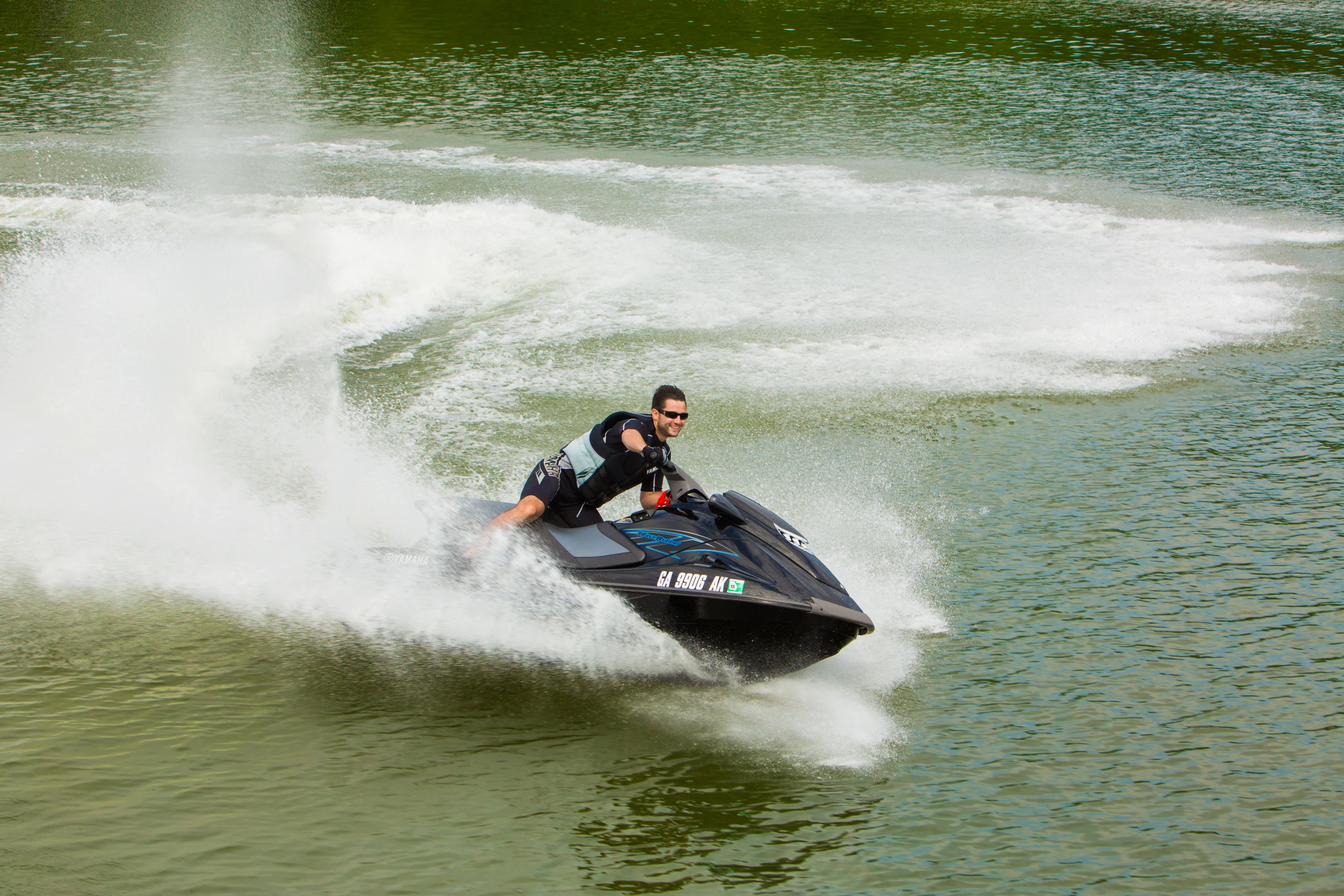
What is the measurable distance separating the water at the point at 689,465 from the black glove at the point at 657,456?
2.70 ft

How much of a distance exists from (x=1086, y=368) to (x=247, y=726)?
30.4 feet

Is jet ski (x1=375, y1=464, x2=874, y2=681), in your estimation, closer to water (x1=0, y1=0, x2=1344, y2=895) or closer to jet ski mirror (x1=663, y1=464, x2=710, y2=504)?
jet ski mirror (x1=663, y1=464, x2=710, y2=504)

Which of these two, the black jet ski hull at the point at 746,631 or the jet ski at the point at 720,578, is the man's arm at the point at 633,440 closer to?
the jet ski at the point at 720,578

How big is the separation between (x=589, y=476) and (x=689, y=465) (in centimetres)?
311

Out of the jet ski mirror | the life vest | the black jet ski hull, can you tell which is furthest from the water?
the jet ski mirror

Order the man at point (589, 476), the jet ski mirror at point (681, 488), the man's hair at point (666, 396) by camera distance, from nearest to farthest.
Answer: the man's hair at point (666, 396)
the man at point (589, 476)
the jet ski mirror at point (681, 488)

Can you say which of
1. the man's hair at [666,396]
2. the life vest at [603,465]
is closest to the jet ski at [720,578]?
the life vest at [603,465]

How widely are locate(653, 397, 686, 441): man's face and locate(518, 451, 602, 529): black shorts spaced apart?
63cm

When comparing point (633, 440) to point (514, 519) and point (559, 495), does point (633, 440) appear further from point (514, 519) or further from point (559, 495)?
point (514, 519)

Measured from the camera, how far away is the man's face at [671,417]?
671 cm

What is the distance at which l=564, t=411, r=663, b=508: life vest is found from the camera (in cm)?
696

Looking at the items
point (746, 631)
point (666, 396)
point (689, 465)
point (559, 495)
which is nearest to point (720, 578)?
point (746, 631)

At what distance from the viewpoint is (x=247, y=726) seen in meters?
6.20

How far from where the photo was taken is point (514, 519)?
22.9 feet
